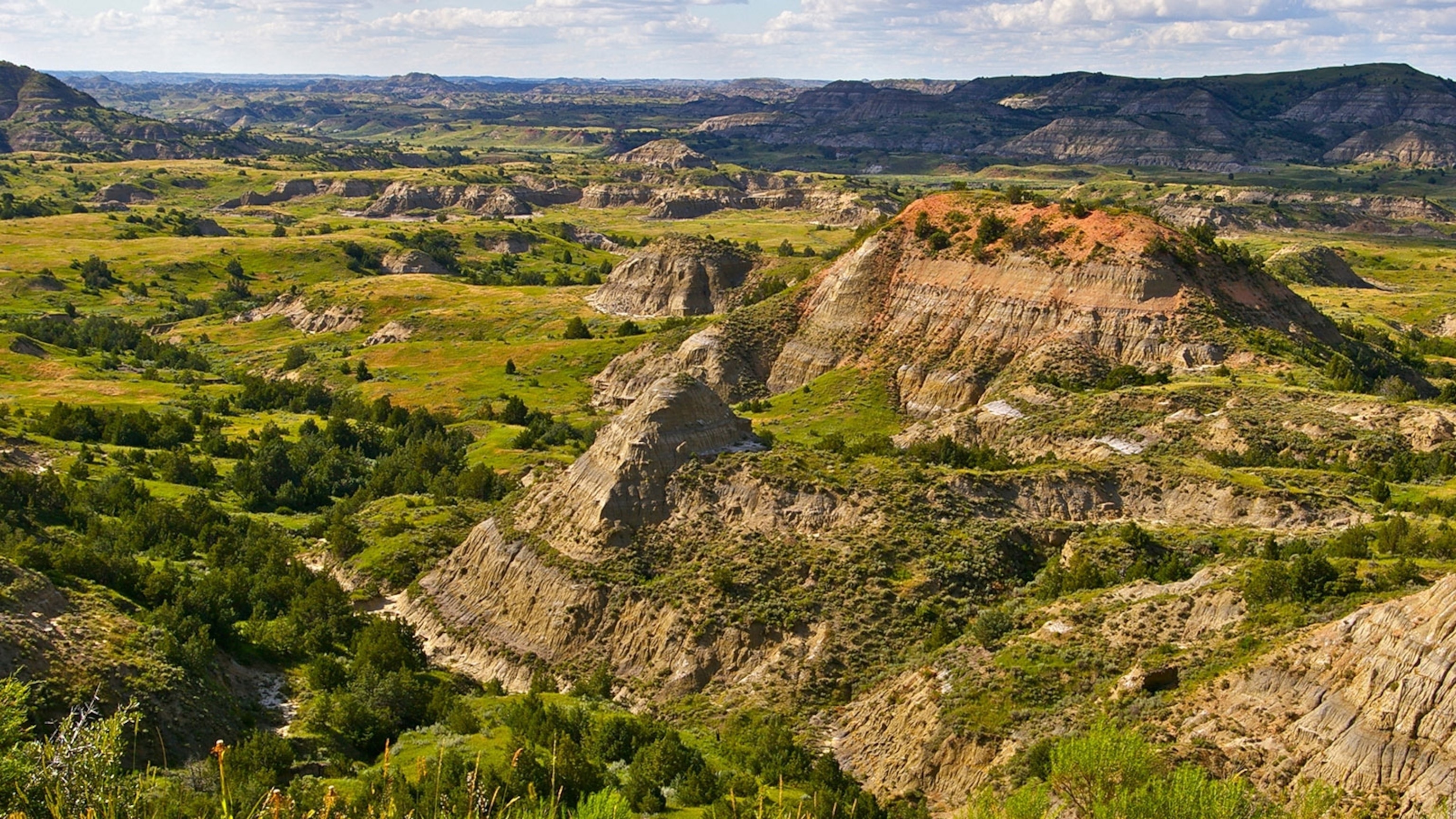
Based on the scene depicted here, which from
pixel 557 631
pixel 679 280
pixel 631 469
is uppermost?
pixel 679 280

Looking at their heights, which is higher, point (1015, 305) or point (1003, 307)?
point (1015, 305)

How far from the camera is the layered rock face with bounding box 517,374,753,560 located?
185 ft

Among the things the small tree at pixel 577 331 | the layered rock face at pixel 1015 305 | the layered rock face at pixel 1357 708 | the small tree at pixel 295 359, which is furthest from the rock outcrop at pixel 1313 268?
the layered rock face at pixel 1357 708

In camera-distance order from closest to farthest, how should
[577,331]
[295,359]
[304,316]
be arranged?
[577,331]
[295,359]
[304,316]

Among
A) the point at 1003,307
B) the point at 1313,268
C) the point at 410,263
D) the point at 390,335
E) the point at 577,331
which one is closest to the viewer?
the point at 1003,307

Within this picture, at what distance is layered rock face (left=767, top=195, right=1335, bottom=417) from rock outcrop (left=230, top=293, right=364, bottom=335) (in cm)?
7218

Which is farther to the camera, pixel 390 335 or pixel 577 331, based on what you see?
pixel 390 335

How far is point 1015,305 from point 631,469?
38600mm

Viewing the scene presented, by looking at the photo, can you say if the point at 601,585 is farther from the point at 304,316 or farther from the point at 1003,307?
the point at 304,316

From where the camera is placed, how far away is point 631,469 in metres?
57.3

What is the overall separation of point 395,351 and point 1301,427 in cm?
9382

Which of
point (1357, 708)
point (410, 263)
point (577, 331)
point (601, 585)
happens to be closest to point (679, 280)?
point (577, 331)

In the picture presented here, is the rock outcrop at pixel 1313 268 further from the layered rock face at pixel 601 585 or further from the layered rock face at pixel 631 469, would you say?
the layered rock face at pixel 601 585

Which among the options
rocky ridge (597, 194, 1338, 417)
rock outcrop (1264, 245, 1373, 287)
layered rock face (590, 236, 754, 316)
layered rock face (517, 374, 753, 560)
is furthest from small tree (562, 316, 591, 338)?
rock outcrop (1264, 245, 1373, 287)
